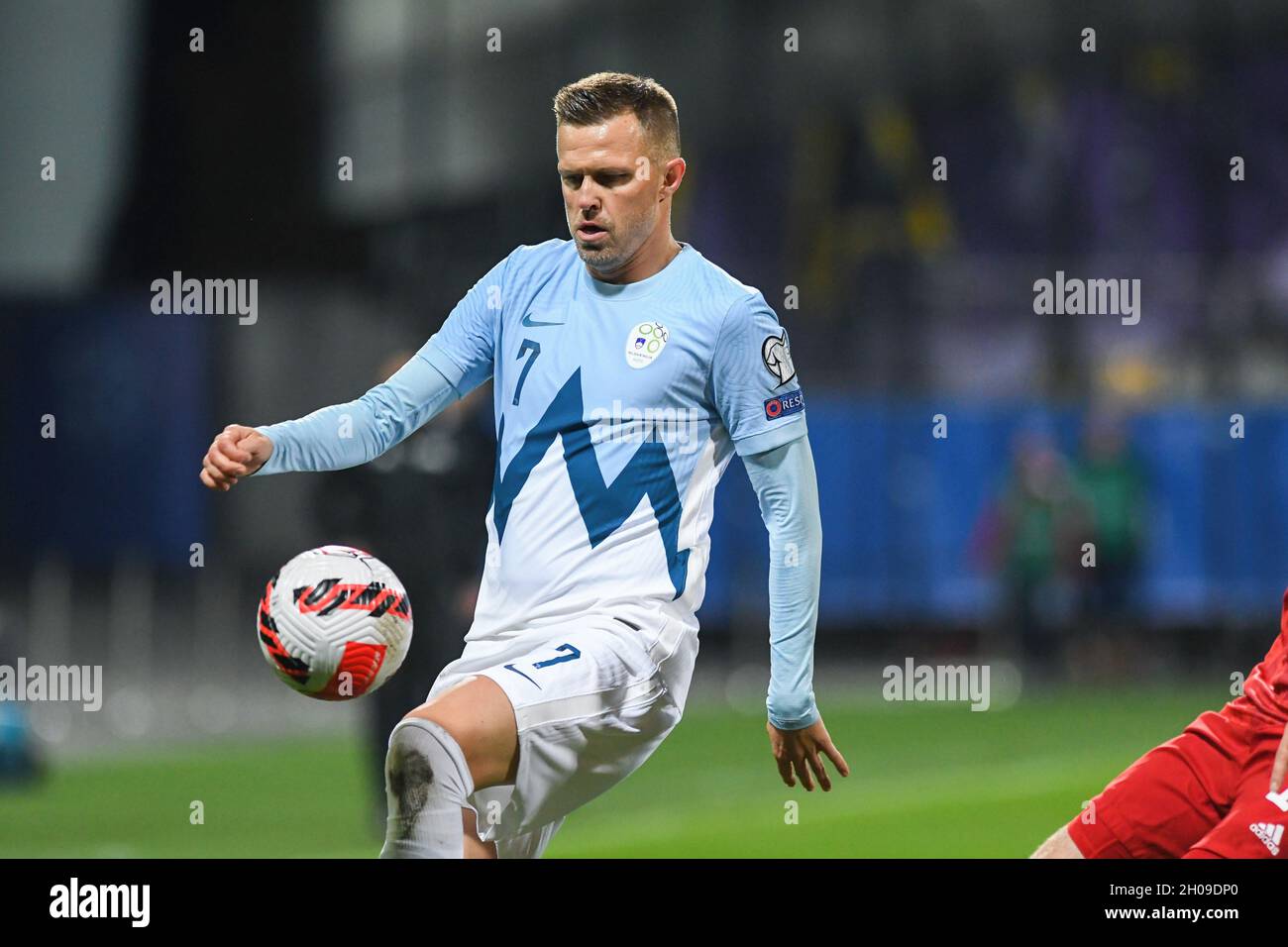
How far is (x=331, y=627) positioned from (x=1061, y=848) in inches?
78.1

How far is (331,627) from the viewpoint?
16.2ft

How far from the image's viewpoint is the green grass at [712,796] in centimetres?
948

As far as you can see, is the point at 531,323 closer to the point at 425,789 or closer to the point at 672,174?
the point at 672,174

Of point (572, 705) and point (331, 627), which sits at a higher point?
point (331, 627)

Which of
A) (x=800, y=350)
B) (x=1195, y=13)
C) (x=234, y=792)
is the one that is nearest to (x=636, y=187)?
(x=234, y=792)

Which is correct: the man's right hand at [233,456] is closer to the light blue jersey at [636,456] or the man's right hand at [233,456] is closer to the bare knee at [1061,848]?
the light blue jersey at [636,456]

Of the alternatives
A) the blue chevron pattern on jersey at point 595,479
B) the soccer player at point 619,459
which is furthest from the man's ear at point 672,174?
the blue chevron pattern on jersey at point 595,479

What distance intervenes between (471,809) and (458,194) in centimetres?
1158

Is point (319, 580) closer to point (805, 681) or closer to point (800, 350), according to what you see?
point (805, 681)

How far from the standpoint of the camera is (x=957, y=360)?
18031 millimetres

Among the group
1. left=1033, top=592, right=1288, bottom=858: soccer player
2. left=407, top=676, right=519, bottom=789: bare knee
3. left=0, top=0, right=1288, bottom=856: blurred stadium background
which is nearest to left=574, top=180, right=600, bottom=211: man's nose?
left=407, top=676, right=519, bottom=789: bare knee

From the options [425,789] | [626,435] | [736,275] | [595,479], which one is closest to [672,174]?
[626,435]

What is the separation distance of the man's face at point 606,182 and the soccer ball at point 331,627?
1.02 m

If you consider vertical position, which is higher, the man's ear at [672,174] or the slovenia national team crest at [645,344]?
the man's ear at [672,174]
